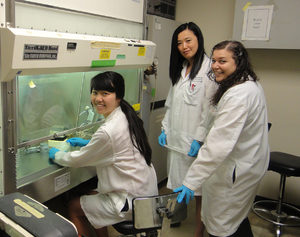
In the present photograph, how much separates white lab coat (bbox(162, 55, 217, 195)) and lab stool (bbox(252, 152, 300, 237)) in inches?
29.3

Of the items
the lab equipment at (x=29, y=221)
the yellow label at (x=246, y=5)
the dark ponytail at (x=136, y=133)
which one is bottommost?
the lab equipment at (x=29, y=221)

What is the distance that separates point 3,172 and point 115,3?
3.83 feet

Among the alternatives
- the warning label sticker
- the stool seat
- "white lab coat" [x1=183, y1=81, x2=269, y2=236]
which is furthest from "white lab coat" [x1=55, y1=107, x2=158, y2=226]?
the stool seat

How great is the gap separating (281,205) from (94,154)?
1.79 m

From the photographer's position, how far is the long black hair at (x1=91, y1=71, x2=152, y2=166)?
1.52 metres

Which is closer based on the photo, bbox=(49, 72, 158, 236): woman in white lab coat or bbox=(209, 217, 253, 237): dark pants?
bbox=(49, 72, 158, 236): woman in white lab coat

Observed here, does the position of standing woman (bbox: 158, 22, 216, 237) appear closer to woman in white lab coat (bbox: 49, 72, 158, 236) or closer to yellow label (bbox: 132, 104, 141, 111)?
yellow label (bbox: 132, 104, 141, 111)

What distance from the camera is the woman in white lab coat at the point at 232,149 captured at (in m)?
1.40

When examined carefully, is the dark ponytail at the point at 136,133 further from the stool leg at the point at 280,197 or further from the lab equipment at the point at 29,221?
the stool leg at the point at 280,197

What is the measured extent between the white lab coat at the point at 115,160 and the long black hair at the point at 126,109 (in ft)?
0.08

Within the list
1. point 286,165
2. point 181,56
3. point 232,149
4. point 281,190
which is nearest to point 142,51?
point 181,56

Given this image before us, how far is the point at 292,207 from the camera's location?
255 centimetres

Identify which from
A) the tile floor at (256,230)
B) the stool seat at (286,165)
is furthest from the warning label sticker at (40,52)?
the stool seat at (286,165)

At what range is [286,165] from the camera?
2.21 m
